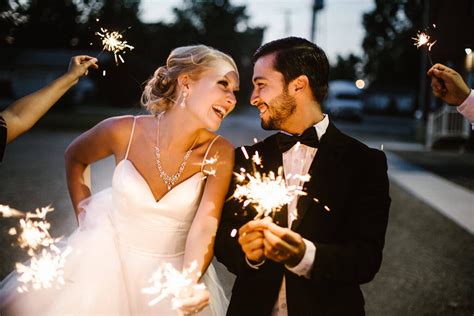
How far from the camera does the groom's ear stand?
2979mm

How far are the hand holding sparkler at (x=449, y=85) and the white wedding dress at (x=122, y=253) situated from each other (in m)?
1.63

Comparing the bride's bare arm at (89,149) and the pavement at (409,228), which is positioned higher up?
the bride's bare arm at (89,149)

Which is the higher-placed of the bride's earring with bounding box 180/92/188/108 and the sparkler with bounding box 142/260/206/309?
the bride's earring with bounding box 180/92/188/108

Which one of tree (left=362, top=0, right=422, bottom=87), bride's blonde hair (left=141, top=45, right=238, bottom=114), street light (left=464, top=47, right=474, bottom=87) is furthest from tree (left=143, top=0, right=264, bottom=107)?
bride's blonde hair (left=141, top=45, right=238, bottom=114)

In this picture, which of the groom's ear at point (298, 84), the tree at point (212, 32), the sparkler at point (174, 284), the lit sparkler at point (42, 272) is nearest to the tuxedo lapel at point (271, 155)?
the groom's ear at point (298, 84)

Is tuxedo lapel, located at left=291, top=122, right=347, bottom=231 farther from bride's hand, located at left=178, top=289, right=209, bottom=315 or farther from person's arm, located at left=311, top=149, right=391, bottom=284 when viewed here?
bride's hand, located at left=178, top=289, right=209, bottom=315

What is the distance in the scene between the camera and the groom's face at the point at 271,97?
2986 millimetres

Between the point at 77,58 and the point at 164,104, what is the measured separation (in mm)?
900

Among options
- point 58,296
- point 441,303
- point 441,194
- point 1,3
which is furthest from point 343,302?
Result: point 441,194

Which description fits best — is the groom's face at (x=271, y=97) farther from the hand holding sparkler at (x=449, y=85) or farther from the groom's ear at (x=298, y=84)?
the hand holding sparkler at (x=449, y=85)

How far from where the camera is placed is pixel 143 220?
11.5ft

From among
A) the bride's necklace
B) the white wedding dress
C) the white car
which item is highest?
the bride's necklace

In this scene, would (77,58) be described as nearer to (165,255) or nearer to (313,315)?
(165,255)

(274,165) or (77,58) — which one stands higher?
(77,58)
